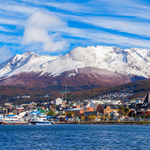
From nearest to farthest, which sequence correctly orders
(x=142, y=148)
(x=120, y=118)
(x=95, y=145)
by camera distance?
1. (x=142, y=148)
2. (x=95, y=145)
3. (x=120, y=118)

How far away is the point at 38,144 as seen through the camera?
6894 centimetres

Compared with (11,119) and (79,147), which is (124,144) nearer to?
(79,147)

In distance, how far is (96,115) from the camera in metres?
199

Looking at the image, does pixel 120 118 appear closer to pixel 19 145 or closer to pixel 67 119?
pixel 67 119

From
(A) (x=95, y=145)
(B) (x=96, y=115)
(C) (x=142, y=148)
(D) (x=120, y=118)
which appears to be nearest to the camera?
(C) (x=142, y=148)

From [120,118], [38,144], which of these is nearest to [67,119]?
[120,118]

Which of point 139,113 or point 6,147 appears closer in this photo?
point 6,147

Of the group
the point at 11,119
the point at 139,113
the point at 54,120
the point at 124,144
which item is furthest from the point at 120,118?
the point at 124,144

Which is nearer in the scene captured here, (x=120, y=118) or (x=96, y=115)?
(x=120, y=118)

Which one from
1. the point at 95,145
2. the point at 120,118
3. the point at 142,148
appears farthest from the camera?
the point at 120,118

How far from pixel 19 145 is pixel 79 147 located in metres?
10.6

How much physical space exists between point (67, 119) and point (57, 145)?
408 feet

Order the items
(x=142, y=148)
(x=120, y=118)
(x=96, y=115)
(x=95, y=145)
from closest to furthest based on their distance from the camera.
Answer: (x=142, y=148)
(x=95, y=145)
(x=120, y=118)
(x=96, y=115)

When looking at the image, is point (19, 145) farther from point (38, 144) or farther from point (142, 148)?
point (142, 148)
